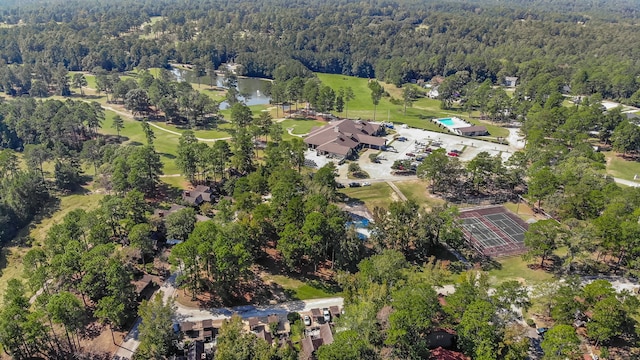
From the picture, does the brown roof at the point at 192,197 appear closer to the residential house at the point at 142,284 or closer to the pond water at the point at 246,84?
the residential house at the point at 142,284

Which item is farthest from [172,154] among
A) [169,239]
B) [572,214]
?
[572,214]

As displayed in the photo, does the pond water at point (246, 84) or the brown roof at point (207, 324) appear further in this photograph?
the pond water at point (246, 84)

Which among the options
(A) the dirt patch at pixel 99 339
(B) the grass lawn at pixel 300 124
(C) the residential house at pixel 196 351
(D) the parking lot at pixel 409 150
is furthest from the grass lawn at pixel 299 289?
(B) the grass lawn at pixel 300 124

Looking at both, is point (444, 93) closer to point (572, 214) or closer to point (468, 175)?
point (468, 175)

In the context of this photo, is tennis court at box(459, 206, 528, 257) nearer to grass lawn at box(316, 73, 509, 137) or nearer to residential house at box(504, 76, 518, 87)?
grass lawn at box(316, 73, 509, 137)

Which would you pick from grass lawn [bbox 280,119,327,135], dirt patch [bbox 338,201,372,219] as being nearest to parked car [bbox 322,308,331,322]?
dirt patch [bbox 338,201,372,219]

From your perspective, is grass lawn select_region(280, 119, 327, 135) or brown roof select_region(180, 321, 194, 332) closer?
brown roof select_region(180, 321, 194, 332)
